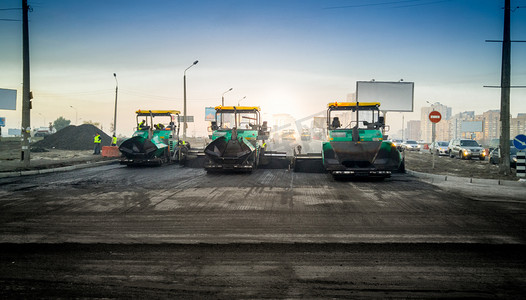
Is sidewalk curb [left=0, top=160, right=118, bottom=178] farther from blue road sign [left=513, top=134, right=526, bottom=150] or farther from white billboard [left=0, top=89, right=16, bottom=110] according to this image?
white billboard [left=0, top=89, right=16, bottom=110]

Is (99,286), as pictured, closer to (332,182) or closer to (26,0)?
(332,182)

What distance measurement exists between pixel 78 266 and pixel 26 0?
1716cm

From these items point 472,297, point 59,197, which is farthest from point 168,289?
point 59,197

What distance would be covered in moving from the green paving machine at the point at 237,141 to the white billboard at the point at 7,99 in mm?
31044

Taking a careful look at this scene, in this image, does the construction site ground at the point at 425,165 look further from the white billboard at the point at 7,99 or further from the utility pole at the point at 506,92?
the white billboard at the point at 7,99

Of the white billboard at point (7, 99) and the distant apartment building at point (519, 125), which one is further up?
the distant apartment building at point (519, 125)

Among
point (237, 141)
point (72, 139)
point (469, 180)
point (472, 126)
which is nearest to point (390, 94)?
point (469, 180)

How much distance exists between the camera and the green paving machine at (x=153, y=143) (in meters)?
17.6

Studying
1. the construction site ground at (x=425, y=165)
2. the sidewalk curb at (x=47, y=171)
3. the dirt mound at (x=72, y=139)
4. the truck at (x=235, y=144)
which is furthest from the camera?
the dirt mound at (x=72, y=139)

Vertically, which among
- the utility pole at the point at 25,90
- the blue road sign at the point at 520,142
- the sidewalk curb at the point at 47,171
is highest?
the utility pole at the point at 25,90

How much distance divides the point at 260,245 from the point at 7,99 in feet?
136

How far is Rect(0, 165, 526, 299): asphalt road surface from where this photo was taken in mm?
3775

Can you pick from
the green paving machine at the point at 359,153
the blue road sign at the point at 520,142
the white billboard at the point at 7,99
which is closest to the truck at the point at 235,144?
the green paving machine at the point at 359,153

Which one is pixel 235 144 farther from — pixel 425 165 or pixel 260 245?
pixel 425 165
